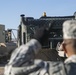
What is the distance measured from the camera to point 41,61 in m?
2.71

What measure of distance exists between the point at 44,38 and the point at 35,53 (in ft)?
0.38

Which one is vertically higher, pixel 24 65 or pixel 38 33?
pixel 38 33

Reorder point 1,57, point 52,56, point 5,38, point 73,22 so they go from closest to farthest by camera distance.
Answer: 1. point 73,22
2. point 52,56
3. point 1,57
4. point 5,38

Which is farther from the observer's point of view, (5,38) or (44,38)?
(5,38)

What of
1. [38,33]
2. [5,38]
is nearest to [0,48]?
[5,38]

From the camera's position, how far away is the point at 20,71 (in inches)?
105

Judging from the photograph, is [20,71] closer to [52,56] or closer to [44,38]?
[44,38]

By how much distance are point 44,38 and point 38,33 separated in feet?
0.17

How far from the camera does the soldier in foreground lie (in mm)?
2607

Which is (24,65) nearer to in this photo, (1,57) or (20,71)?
(20,71)

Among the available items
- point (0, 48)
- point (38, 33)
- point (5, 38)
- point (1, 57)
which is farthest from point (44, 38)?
point (5, 38)

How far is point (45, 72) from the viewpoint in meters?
2.62

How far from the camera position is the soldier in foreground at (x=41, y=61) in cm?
261

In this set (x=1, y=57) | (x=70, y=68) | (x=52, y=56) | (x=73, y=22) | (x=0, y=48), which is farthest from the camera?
(x=0, y=48)
